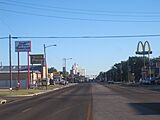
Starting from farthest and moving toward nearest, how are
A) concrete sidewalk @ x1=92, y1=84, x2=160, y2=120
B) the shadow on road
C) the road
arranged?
1. the shadow on road
2. the road
3. concrete sidewalk @ x1=92, y1=84, x2=160, y2=120

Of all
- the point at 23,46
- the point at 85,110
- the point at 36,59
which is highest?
the point at 23,46

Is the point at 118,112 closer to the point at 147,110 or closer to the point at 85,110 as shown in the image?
the point at 147,110

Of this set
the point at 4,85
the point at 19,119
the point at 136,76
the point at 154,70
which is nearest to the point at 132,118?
the point at 19,119

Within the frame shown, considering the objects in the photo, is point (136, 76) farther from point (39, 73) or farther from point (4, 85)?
point (4, 85)

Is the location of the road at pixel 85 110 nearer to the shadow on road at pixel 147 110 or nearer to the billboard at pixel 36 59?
the shadow on road at pixel 147 110

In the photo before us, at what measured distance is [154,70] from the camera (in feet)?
602

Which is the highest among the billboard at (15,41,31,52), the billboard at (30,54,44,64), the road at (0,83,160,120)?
the billboard at (15,41,31,52)

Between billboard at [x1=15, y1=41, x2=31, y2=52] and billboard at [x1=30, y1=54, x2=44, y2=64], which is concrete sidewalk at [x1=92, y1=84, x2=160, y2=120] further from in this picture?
billboard at [x1=30, y1=54, x2=44, y2=64]

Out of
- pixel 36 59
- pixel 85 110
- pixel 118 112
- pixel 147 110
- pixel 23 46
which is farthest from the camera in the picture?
pixel 36 59

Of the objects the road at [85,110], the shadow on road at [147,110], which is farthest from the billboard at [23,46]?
the shadow on road at [147,110]

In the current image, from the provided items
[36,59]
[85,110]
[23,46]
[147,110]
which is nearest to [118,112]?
[147,110]

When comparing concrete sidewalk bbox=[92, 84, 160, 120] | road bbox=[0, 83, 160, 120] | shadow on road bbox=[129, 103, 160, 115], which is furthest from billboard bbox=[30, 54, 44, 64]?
shadow on road bbox=[129, 103, 160, 115]

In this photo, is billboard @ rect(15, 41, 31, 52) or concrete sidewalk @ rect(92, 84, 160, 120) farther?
billboard @ rect(15, 41, 31, 52)

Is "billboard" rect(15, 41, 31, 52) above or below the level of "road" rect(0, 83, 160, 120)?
above
